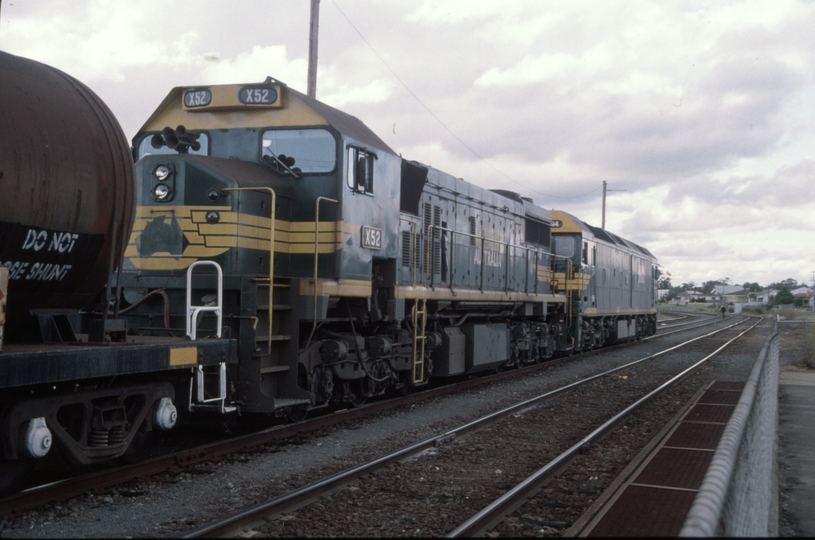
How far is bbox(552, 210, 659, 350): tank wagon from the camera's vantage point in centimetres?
2098

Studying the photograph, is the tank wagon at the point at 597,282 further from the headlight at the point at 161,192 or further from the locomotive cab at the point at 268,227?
the headlight at the point at 161,192

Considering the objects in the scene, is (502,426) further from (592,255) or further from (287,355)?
(592,255)

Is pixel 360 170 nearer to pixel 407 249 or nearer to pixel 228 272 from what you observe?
pixel 228 272

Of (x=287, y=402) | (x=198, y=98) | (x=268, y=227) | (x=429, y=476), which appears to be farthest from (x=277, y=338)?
(x=198, y=98)

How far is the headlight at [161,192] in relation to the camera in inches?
324

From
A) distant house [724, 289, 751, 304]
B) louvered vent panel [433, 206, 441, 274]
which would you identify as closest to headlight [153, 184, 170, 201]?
louvered vent panel [433, 206, 441, 274]

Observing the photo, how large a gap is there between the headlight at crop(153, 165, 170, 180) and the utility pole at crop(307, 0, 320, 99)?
638 centimetres

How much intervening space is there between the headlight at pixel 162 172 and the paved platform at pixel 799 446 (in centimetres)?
690

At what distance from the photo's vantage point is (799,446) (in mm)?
9320

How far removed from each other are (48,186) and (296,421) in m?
4.75

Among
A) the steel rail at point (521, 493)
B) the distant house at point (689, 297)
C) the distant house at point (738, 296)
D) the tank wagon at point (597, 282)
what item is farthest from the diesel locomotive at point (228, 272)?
the distant house at point (738, 296)

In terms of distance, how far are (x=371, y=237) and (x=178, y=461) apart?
386 cm

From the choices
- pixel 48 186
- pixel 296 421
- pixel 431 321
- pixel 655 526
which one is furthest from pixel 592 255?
pixel 48 186

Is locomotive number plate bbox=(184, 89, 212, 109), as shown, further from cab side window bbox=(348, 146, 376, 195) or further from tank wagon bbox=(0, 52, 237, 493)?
tank wagon bbox=(0, 52, 237, 493)
